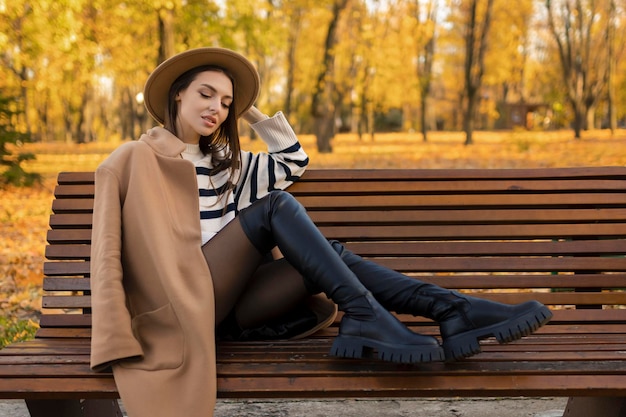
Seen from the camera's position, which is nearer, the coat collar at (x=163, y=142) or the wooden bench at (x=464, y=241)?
the coat collar at (x=163, y=142)

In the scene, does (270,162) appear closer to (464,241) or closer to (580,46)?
(464,241)

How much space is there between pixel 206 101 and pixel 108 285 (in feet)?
2.91

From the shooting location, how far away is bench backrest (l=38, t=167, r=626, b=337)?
11.6 feet

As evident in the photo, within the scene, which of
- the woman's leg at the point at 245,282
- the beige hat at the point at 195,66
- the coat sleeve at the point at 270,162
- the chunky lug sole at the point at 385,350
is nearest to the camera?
the chunky lug sole at the point at 385,350

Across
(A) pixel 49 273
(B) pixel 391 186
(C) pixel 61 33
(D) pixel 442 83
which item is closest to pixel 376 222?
(B) pixel 391 186

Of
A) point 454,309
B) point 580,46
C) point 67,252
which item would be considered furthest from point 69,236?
point 580,46

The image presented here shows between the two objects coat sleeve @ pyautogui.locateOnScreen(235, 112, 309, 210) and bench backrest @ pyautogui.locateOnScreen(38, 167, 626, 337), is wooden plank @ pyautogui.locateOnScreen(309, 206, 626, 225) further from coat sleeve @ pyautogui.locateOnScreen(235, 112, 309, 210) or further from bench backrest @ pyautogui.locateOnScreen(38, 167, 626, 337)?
coat sleeve @ pyautogui.locateOnScreen(235, 112, 309, 210)

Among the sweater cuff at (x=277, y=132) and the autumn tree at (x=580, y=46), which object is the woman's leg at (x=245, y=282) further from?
the autumn tree at (x=580, y=46)

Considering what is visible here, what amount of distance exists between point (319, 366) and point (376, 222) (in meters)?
1.15

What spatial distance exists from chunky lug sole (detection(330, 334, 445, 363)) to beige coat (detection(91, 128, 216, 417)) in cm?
43

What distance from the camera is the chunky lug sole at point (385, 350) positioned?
8.29 feet

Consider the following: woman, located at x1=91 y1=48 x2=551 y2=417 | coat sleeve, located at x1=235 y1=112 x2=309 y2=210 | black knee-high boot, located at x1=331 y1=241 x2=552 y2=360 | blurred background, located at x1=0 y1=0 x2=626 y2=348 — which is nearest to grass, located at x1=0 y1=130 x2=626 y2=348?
blurred background, located at x1=0 y1=0 x2=626 y2=348

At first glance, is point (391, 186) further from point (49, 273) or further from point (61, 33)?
point (61, 33)

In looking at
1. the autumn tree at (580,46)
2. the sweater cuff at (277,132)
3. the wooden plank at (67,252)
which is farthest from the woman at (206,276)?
the autumn tree at (580,46)
